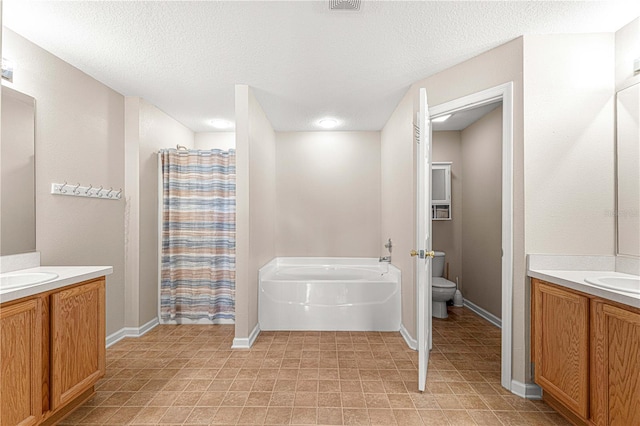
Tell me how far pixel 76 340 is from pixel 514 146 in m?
3.01

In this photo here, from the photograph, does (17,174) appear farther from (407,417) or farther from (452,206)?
(452,206)

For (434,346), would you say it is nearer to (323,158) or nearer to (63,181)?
(323,158)

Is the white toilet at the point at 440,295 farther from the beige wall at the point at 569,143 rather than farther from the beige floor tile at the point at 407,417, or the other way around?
the beige floor tile at the point at 407,417

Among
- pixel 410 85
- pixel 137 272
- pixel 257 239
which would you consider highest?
pixel 410 85

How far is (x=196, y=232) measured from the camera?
11.4 feet

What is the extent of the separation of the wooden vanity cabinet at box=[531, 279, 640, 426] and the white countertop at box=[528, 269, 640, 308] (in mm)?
36

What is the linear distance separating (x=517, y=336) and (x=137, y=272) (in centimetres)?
335

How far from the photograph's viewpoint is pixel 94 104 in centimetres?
279

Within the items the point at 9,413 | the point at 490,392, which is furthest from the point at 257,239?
the point at 490,392

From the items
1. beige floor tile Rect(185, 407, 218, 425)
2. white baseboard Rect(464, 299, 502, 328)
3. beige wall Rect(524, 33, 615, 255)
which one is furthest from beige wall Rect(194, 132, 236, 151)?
white baseboard Rect(464, 299, 502, 328)

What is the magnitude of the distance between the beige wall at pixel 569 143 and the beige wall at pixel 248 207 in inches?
86.9

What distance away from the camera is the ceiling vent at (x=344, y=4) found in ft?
5.82

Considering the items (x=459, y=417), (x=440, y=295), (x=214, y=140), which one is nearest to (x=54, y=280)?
(x=459, y=417)

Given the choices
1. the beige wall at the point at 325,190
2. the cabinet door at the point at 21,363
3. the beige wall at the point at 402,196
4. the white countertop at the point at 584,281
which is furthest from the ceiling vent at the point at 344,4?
the beige wall at the point at 325,190
